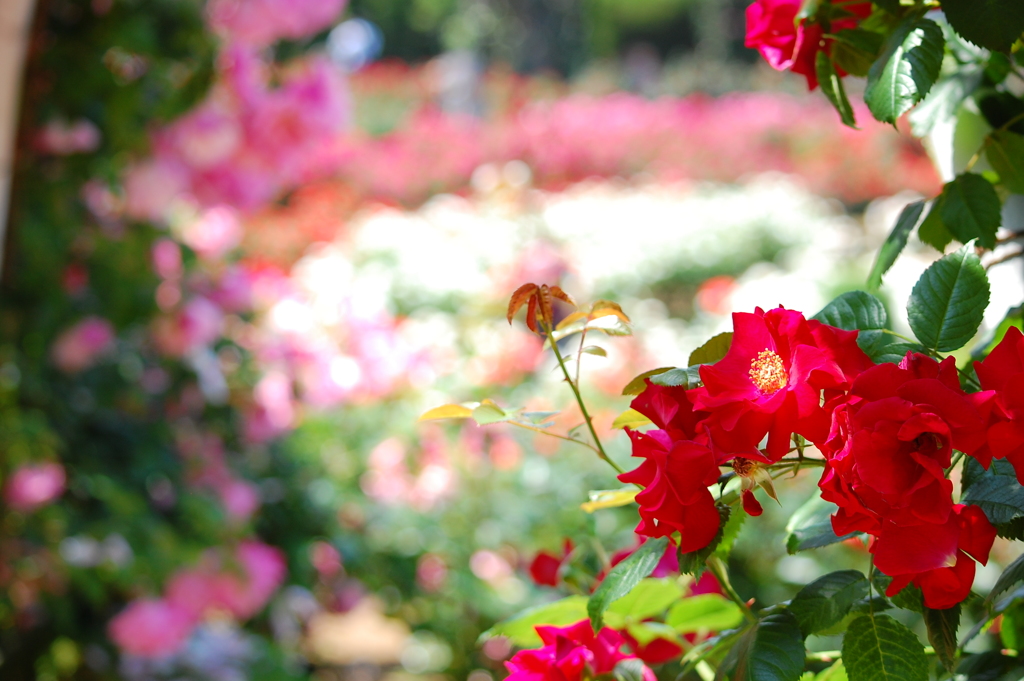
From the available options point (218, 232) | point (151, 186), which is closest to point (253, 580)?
point (151, 186)

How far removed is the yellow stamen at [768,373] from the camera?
34 cm

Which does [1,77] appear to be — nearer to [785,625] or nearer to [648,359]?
[785,625]

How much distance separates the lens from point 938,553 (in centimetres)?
31

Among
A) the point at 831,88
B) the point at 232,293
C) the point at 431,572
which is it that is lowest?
the point at 431,572

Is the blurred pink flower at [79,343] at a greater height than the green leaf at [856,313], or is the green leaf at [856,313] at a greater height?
the green leaf at [856,313]

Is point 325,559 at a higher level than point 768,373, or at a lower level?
lower

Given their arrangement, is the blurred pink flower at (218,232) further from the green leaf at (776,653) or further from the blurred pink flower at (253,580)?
the green leaf at (776,653)

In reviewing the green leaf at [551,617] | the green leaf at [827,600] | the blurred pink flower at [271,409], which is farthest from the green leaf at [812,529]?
the blurred pink flower at [271,409]

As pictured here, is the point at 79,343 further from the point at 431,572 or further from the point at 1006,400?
the point at 1006,400

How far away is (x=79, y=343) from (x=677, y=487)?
132 centimetres

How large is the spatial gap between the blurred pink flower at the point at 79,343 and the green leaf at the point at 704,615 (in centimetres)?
118

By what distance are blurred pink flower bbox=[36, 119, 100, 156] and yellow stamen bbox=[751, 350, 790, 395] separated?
1224 mm

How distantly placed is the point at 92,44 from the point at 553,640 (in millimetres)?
1176

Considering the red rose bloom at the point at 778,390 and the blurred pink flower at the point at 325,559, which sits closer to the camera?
the red rose bloom at the point at 778,390
